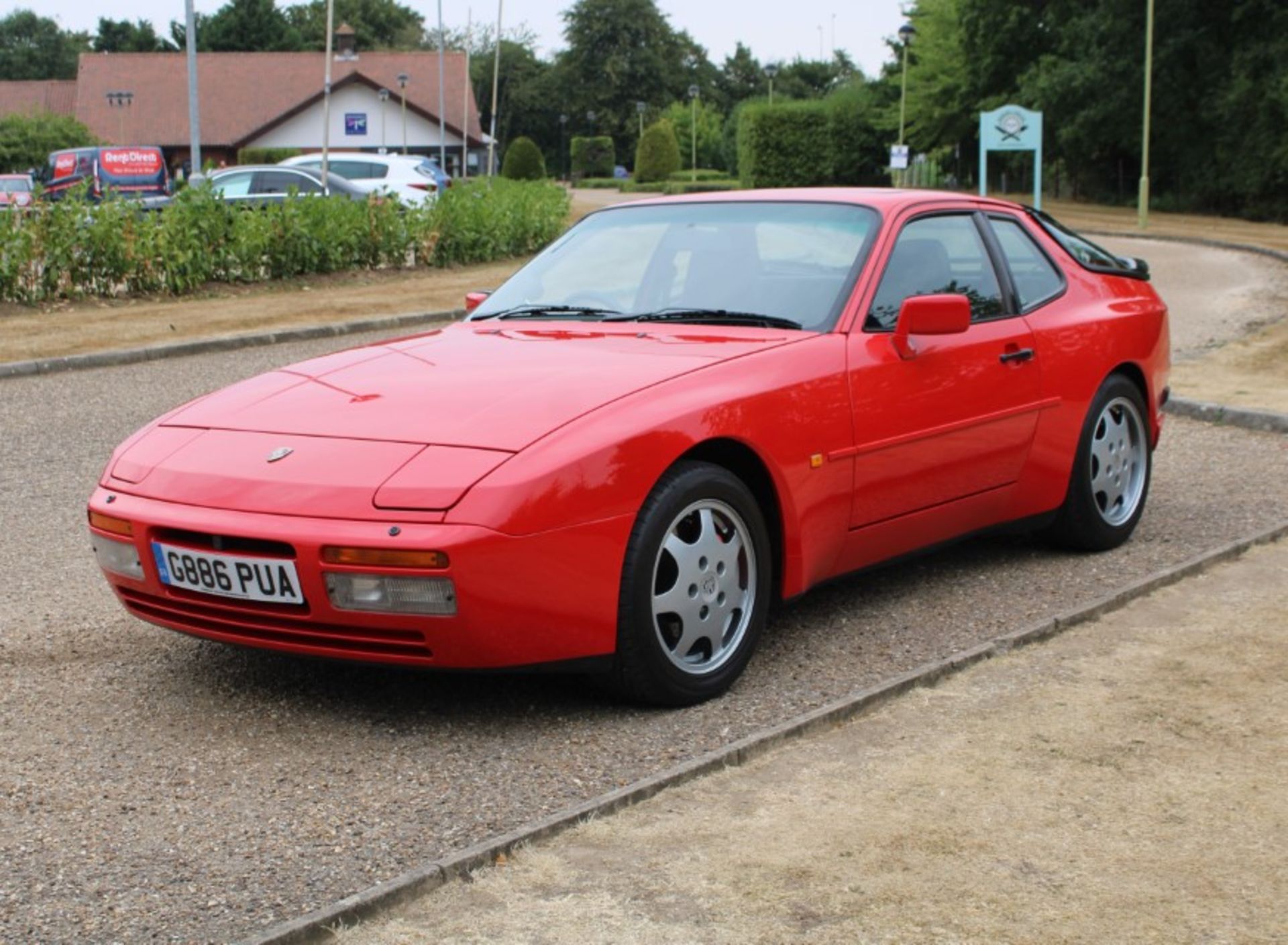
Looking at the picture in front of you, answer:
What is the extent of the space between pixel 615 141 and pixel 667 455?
4627 inches

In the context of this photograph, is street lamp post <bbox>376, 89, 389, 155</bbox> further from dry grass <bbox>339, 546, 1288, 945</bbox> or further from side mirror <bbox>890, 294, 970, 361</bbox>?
dry grass <bbox>339, 546, 1288, 945</bbox>

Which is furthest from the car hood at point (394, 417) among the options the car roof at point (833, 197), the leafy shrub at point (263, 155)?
the leafy shrub at point (263, 155)

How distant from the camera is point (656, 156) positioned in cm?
8312

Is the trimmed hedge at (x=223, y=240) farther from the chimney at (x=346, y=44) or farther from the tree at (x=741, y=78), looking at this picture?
the tree at (x=741, y=78)

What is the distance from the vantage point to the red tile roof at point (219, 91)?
80875mm

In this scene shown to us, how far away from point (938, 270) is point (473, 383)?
78.0 inches

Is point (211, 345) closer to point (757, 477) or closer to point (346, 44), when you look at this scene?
point (757, 477)

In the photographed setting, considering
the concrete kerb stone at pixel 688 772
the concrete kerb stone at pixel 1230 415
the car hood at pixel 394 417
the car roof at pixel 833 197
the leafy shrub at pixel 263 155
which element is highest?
the leafy shrub at pixel 263 155

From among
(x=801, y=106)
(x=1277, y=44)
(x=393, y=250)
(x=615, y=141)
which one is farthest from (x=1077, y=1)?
(x=615, y=141)

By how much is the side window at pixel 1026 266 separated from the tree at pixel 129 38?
123 metres

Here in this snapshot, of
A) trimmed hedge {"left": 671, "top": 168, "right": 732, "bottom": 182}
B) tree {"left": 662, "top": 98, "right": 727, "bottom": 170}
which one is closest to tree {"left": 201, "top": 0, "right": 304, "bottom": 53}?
tree {"left": 662, "top": 98, "right": 727, "bottom": 170}

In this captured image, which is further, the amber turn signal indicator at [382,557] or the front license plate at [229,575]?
the front license plate at [229,575]

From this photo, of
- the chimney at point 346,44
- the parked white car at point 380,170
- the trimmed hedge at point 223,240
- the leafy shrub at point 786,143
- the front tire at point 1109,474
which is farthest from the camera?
the chimney at point 346,44

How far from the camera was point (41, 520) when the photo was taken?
7680 millimetres
